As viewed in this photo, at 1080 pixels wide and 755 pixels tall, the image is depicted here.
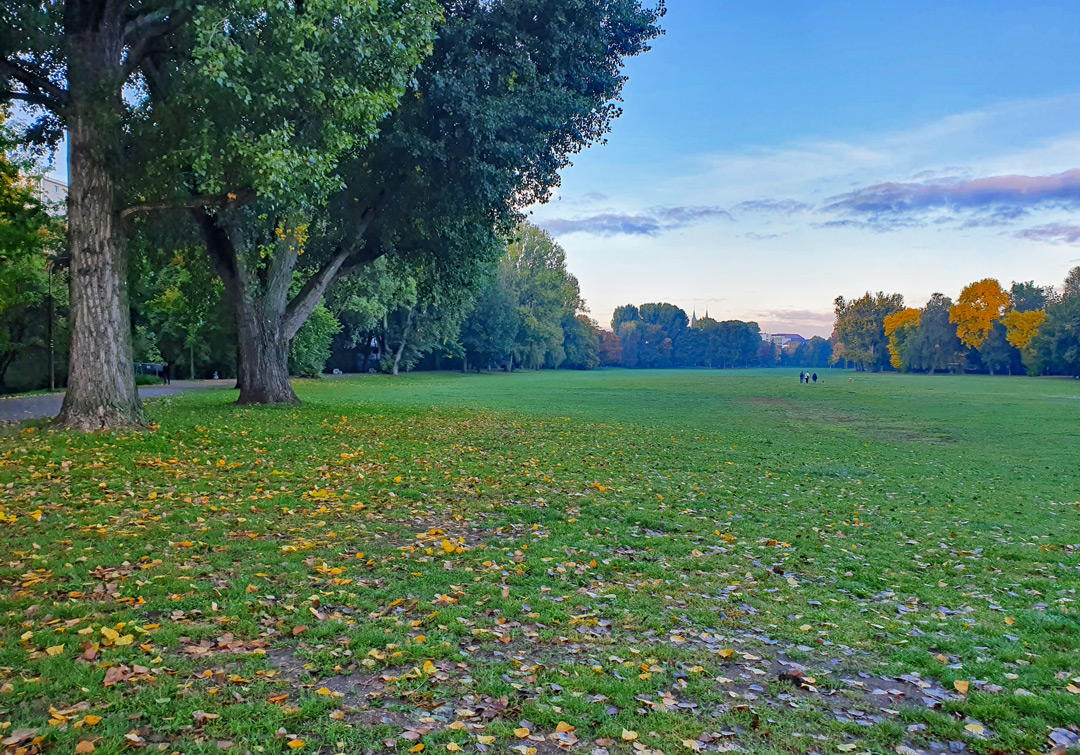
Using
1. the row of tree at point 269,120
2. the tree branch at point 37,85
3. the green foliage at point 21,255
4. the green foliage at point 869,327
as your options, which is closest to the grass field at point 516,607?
the row of tree at point 269,120

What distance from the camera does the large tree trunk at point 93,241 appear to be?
44.5 ft

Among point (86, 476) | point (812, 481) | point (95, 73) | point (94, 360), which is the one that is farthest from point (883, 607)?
point (95, 73)

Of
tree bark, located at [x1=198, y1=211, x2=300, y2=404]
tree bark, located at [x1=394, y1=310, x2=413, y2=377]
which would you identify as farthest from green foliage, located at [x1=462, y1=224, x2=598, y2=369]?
tree bark, located at [x1=198, y1=211, x2=300, y2=404]

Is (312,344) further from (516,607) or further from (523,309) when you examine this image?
(516,607)

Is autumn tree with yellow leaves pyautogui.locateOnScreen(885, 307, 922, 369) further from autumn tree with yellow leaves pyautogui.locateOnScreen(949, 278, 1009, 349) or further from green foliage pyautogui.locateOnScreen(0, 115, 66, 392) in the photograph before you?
green foliage pyautogui.locateOnScreen(0, 115, 66, 392)

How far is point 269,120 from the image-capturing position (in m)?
14.3

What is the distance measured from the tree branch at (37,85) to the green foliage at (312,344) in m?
28.7

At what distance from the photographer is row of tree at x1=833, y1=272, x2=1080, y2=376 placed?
84.9 meters

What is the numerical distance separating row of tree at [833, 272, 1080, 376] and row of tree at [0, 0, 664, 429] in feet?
290

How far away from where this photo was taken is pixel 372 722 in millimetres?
3615

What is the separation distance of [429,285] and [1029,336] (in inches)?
3732

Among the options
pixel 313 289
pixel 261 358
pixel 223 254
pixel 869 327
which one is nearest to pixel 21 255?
pixel 223 254

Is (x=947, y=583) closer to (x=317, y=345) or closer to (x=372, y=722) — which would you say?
(x=372, y=722)

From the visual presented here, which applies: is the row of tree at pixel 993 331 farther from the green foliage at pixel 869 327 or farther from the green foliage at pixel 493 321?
the green foliage at pixel 493 321
